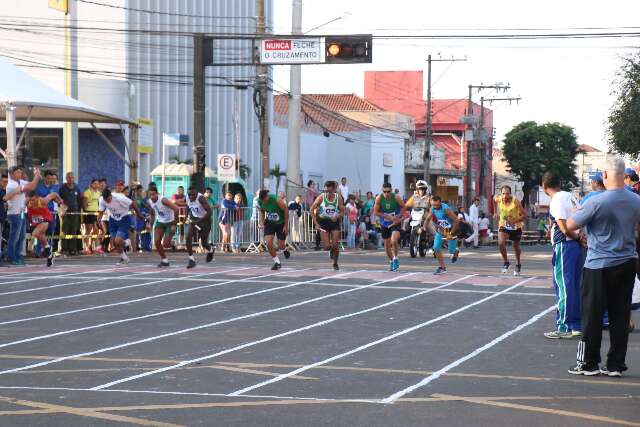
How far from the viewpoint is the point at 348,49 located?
32469 millimetres

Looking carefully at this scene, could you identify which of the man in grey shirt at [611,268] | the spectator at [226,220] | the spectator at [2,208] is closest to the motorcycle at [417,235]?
the spectator at [226,220]

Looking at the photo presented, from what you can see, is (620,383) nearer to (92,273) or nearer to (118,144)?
(92,273)

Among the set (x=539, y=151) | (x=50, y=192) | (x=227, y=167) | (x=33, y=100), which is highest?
(x=539, y=151)

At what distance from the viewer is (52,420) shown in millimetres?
8305

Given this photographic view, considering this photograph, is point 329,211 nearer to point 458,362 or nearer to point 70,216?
point 70,216

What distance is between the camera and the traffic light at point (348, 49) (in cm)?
3212

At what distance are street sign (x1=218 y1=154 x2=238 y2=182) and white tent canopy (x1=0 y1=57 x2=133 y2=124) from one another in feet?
10.6

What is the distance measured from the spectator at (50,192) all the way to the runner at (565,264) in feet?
50.3

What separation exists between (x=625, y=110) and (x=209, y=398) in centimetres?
4882

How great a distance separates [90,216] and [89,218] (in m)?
0.06

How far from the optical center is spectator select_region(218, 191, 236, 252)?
33.0 meters

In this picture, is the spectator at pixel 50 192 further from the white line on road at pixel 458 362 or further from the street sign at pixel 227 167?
the white line on road at pixel 458 362

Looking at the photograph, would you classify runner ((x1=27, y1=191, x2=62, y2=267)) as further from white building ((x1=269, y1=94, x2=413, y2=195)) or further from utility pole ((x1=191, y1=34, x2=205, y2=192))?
white building ((x1=269, y1=94, x2=413, y2=195))

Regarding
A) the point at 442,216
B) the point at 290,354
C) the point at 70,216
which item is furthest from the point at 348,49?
the point at 290,354
